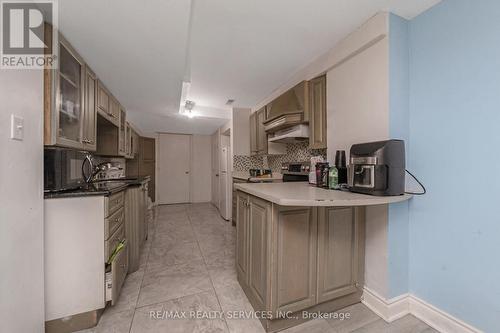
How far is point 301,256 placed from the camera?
1322mm

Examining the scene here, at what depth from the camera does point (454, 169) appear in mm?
1264

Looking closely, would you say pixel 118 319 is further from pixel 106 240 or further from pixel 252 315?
pixel 252 315

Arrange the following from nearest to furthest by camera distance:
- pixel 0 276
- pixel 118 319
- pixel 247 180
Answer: pixel 0 276, pixel 118 319, pixel 247 180

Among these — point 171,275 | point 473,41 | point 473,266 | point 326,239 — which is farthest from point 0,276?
point 473,41

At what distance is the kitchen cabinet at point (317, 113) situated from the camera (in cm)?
207

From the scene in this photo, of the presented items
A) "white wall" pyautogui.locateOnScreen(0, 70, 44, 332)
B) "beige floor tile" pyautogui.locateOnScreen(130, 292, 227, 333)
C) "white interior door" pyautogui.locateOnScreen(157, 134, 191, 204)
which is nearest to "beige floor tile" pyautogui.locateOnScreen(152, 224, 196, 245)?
"beige floor tile" pyautogui.locateOnScreen(130, 292, 227, 333)

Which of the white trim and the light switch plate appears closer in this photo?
the light switch plate

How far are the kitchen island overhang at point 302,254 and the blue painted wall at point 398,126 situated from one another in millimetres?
202

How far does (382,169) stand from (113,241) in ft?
6.67

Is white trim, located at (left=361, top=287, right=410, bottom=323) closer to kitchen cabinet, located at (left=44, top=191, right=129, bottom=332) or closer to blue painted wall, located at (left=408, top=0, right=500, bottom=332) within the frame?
blue painted wall, located at (left=408, top=0, right=500, bottom=332)

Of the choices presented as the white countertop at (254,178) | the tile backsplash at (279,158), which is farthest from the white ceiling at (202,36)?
the white countertop at (254,178)

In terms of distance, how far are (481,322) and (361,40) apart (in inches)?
80.2

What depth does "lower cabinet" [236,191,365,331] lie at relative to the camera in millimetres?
1253

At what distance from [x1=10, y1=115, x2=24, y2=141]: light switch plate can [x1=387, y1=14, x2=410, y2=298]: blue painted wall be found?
221cm
